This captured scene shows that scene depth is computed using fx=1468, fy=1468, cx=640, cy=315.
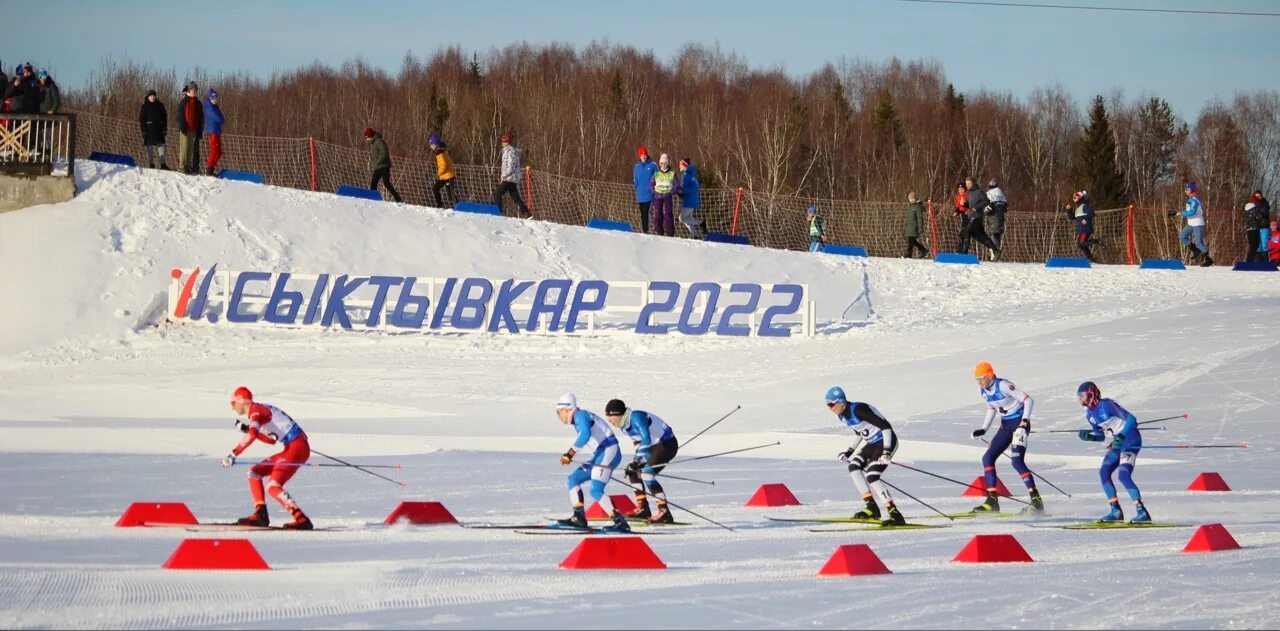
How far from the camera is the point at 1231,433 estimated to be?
64.1 ft

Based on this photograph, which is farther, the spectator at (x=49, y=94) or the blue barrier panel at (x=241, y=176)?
the blue barrier panel at (x=241, y=176)

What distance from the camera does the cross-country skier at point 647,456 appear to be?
1289 centimetres

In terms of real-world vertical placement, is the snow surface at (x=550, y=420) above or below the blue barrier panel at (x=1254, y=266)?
below

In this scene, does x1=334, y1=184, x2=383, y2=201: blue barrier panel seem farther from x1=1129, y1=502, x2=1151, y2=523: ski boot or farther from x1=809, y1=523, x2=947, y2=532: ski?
x1=1129, y1=502, x2=1151, y2=523: ski boot

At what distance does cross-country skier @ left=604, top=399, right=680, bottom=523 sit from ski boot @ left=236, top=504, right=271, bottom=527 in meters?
3.05

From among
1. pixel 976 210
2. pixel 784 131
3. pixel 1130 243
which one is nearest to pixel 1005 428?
pixel 976 210

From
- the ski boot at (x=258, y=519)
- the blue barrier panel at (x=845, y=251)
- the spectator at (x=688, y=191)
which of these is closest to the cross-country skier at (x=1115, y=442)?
the ski boot at (x=258, y=519)

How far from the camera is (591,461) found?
39.6 feet

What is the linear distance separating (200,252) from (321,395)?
7614 millimetres

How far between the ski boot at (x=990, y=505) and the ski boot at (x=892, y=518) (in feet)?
4.83

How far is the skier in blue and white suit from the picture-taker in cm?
1191

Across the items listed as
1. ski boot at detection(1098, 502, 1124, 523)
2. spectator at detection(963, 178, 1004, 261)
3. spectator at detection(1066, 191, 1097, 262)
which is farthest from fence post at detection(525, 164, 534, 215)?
ski boot at detection(1098, 502, 1124, 523)

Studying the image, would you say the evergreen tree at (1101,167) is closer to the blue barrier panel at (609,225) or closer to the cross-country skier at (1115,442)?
the blue barrier panel at (609,225)

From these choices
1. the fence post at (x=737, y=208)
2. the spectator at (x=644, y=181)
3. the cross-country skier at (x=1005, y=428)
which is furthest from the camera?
the fence post at (x=737, y=208)
